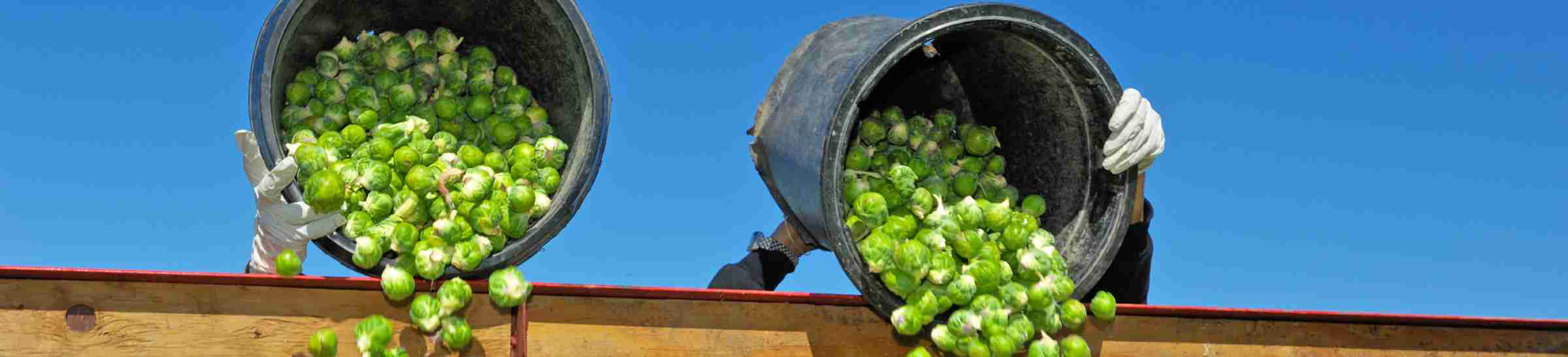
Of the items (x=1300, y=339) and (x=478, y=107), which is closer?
(x=478, y=107)

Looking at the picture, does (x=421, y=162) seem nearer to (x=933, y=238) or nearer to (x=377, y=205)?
(x=377, y=205)

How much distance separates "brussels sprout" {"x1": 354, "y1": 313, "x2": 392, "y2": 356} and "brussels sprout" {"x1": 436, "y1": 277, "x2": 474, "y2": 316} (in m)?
0.20

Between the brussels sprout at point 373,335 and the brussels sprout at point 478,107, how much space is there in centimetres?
109

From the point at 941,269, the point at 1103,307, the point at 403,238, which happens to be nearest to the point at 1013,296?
the point at 941,269

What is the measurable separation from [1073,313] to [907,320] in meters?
0.77

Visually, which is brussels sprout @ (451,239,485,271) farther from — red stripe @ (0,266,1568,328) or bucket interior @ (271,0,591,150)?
bucket interior @ (271,0,591,150)

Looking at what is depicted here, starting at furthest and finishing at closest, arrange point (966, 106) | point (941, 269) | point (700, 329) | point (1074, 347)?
point (966, 106) → point (1074, 347) → point (700, 329) → point (941, 269)

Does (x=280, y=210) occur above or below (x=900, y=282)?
above

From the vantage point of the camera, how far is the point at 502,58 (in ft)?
19.2

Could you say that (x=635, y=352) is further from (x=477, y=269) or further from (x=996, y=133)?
(x=996, y=133)

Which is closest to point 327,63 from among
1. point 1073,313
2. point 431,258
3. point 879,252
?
point 431,258

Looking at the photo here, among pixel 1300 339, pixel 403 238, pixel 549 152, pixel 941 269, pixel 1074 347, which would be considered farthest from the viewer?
pixel 1300 339

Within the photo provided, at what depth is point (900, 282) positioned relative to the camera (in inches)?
198

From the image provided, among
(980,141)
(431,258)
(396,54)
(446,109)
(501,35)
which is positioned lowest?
(431,258)
